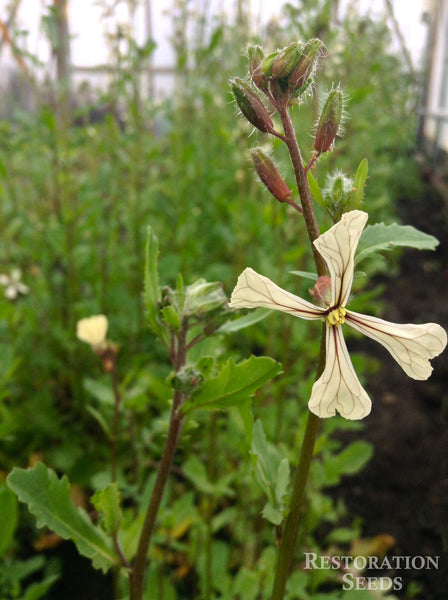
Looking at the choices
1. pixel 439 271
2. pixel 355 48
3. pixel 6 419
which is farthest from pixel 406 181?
pixel 6 419

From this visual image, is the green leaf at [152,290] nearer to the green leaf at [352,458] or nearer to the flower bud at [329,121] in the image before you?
the flower bud at [329,121]

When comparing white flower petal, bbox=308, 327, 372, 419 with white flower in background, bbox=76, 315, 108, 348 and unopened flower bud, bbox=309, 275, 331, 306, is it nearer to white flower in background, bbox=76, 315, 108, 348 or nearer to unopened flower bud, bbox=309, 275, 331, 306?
unopened flower bud, bbox=309, 275, 331, 306

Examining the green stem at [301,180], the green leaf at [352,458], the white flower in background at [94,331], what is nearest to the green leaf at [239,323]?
the green stem at [301,180]

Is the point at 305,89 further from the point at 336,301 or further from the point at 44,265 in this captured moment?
the point at 44,265

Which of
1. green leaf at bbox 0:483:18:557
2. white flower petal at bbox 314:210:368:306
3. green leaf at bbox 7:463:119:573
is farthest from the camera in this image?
green leaf at bbox 0:483:18:557

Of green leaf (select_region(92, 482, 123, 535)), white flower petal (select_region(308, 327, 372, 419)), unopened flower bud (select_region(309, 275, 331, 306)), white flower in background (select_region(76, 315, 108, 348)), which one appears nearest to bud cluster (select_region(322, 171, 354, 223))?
unopened flower bud (select_region(309, 275, 331, 306))

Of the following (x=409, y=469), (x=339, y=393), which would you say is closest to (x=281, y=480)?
(x=339, y=393)

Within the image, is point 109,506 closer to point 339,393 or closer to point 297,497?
point 297,497
